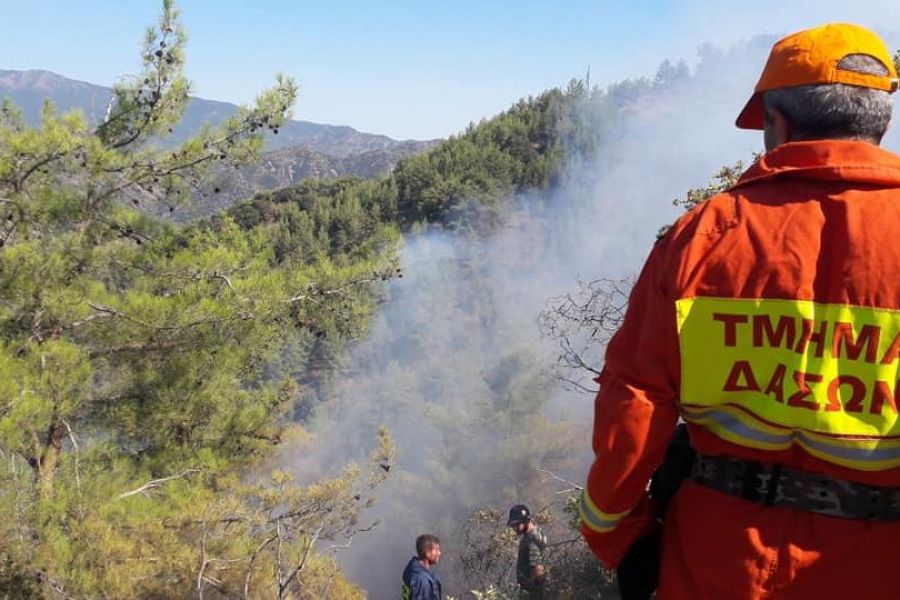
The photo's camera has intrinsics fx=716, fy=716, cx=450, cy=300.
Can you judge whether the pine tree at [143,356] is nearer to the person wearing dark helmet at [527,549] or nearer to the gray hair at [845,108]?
the person wearing dark helmet at [527,549]

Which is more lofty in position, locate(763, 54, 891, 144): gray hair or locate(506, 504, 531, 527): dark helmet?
locate(763, 54, 891, 144): gray hair

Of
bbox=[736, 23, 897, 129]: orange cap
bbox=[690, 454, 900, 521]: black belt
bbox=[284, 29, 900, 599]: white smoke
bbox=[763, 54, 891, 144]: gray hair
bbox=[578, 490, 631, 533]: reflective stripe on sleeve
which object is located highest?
bbox=[736, 23, 897, 129]: orange cap

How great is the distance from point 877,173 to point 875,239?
0.11m

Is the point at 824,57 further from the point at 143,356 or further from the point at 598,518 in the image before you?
the point at 143,356

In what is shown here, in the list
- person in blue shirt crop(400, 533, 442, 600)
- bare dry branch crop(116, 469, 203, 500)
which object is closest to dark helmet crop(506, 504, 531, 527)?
person in blue shirt crop(400, 533, 442, 600)

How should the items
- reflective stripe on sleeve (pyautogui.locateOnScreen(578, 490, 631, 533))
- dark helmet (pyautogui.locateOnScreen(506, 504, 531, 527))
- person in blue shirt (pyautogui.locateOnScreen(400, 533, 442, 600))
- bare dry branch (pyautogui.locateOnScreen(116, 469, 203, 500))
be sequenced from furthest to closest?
bare dry branch (pyautogui.locateOnScreen(116, 469, 203, 500))
dark helmet (pyautogui.locateOnScreen(506, 504, 531, 527))
person in blue shirt (pyautogui.locateOnScreen(400, 533, 442, 600))
reflective stripe on sleeve (pyautogui.locateOnScreen(578, 490, 631, 533))

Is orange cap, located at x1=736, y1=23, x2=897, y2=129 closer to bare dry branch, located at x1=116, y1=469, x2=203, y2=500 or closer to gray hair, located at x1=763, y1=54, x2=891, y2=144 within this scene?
gray hair, located at x1=763, y1=54, x2=891, y2=144

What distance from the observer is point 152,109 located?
662 cm

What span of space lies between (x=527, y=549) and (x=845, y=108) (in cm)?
574

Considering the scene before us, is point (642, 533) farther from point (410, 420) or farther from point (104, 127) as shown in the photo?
point (410, 420)

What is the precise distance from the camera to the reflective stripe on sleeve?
1.21m

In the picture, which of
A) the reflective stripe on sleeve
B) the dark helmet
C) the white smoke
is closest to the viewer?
the reflective stripe on sleeve

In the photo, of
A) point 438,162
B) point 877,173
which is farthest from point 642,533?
point 438,162

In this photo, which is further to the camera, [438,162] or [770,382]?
[438,162]
